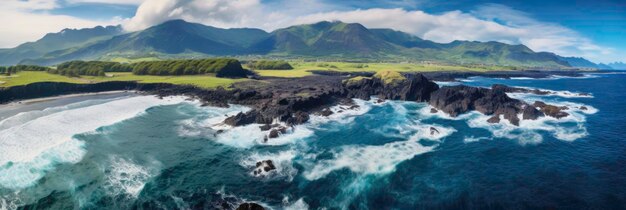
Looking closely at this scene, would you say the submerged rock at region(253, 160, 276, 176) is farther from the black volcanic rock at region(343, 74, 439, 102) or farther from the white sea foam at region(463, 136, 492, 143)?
the black volcanic rock at region(343, 74, 439, 102)

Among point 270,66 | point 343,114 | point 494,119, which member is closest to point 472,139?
point 494,119

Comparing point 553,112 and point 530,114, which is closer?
point 530,114

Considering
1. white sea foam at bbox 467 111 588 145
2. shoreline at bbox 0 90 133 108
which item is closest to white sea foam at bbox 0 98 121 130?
shoreline at bbox 0 90 133 108

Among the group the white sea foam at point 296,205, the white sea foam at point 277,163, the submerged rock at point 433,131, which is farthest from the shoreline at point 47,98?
the submerged rock at point 433,131

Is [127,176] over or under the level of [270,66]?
under

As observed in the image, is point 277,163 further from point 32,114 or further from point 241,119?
point 32,114

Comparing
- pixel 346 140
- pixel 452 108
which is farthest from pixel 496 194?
pixel 452 108
